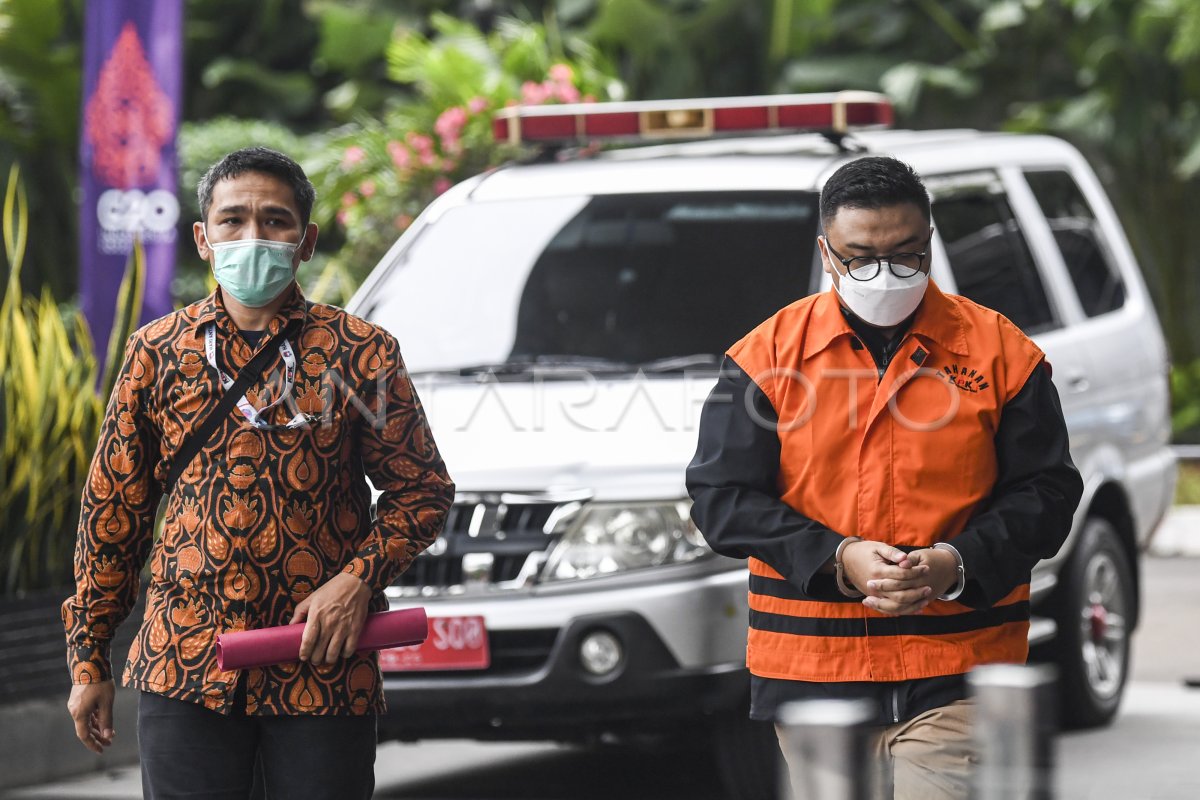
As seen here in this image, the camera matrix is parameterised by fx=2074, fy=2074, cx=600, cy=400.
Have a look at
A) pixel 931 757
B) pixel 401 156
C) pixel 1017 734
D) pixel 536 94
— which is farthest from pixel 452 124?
pixel 1017 734

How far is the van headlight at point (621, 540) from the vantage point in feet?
17.6

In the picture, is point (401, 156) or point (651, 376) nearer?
point (651, 376)

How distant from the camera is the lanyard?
138 inches

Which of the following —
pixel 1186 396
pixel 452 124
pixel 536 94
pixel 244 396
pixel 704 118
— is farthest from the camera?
pixel 1186 396

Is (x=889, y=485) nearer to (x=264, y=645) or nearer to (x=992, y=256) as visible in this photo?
(x=264, y=645)

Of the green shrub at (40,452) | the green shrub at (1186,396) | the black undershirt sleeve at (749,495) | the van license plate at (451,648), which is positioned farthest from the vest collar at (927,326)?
the green shrub at (1186,396)

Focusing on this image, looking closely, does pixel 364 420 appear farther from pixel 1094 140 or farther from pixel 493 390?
pixel 1094 140

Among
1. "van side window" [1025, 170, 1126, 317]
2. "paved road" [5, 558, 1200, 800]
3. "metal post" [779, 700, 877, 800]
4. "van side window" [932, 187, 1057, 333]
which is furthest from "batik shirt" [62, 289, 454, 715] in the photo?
"van side window" [1025, 170, 1126, 317]

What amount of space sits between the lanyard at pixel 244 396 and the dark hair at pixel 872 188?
0.96 meters

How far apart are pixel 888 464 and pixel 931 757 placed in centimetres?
49

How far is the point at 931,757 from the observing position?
3461 mm

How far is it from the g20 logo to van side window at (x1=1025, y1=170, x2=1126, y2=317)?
393 centimetres

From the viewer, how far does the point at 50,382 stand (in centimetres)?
686

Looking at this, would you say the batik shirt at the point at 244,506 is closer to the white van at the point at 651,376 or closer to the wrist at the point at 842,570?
the wrist at the point at 842,570
